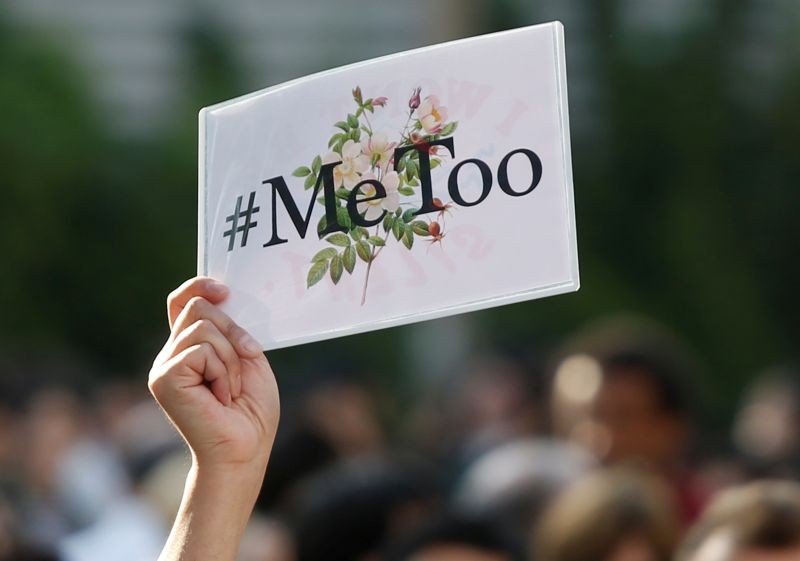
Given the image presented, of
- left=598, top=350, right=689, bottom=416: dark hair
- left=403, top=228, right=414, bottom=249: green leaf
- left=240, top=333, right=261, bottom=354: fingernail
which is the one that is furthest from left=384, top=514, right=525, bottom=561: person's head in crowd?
left=598, top=350, right=689, bottom=416: dark hair

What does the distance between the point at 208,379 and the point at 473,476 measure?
324 centimetres

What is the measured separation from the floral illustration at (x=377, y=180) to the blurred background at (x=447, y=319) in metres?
2.22

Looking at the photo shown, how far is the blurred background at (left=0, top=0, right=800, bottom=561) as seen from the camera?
5.40m

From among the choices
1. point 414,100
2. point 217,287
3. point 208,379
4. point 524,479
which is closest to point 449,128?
point 414,100

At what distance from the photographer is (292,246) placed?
8.00ft

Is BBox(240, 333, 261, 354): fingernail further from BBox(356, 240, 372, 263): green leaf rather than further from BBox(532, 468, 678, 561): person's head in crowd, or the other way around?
BBox(532, 468, 678, 561): person's head in crowd

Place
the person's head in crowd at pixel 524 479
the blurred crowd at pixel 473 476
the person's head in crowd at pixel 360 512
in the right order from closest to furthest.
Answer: the blurred crowd at pixel 473 476 → the person's head in crowd at pixel 360 512 → the person's head in crowd at pixel 524 479

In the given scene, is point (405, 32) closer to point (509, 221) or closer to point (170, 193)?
point (170, 193)

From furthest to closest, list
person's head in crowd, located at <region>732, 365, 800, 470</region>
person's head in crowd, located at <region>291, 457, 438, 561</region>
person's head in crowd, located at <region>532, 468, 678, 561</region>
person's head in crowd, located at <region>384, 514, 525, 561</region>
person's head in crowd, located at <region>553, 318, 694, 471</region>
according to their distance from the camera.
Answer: person's head in crowd, located at <region>732, 365, 800, 470</region> < person's head in crowd, located at <region>553, 318, 694, 471</region> < person's head in crowd, located at <region>291, 457, 438, 561</region> < person's head in crowd, located at <region>532, 468, 678, 561</region> < person's head in crowd, located at <region>384, 514, 525, 561</region>

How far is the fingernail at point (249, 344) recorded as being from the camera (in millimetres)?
2432

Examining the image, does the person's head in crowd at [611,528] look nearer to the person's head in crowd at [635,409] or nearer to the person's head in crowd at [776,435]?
the person's head in crowd at [635,409]

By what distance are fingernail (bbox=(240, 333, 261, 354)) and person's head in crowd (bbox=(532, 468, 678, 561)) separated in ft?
5.03

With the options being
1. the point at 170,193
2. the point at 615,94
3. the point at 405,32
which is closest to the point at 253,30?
the point at 405,32

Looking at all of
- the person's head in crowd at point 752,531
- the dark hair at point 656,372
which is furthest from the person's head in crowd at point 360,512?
the dark hair at point 656,372
